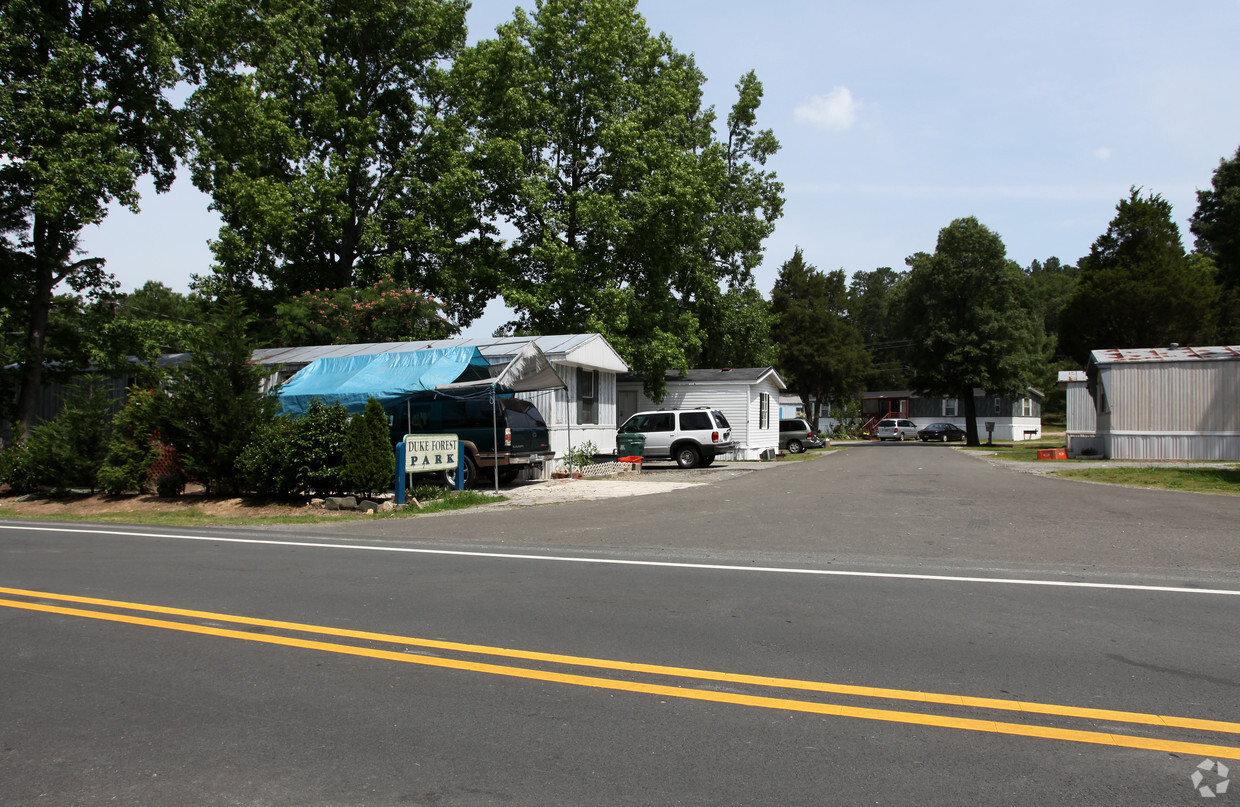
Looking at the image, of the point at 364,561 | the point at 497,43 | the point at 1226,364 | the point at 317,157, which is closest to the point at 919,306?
the point at 1226,364

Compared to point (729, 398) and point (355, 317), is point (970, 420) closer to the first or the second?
point (729, 398)

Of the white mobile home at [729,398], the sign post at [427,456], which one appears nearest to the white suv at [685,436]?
the white mobile home at [729,398]

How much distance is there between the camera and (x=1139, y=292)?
4475 centimetres

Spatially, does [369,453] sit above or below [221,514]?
above

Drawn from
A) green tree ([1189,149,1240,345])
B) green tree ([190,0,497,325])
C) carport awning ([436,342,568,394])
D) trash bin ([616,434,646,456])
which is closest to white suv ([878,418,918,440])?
green tree ([1189,149,1240,345])

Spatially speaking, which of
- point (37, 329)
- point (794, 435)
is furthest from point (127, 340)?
point (794, 435)

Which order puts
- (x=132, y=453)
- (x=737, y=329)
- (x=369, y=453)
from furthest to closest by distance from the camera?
(x=737, y=329) < (x=132, y=453) < (x=369, y=453)

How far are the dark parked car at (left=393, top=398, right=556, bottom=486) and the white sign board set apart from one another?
1.21 metres

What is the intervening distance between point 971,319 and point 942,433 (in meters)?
11.5

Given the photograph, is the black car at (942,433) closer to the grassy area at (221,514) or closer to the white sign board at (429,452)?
the grassy area at (221,514)

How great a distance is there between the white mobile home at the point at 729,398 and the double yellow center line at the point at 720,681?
1053 inches

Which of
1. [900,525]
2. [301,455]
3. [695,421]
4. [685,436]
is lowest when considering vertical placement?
[900,525]

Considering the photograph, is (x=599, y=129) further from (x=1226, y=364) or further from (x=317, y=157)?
(x=1226, y=364)

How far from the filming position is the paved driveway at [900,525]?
950 cm
